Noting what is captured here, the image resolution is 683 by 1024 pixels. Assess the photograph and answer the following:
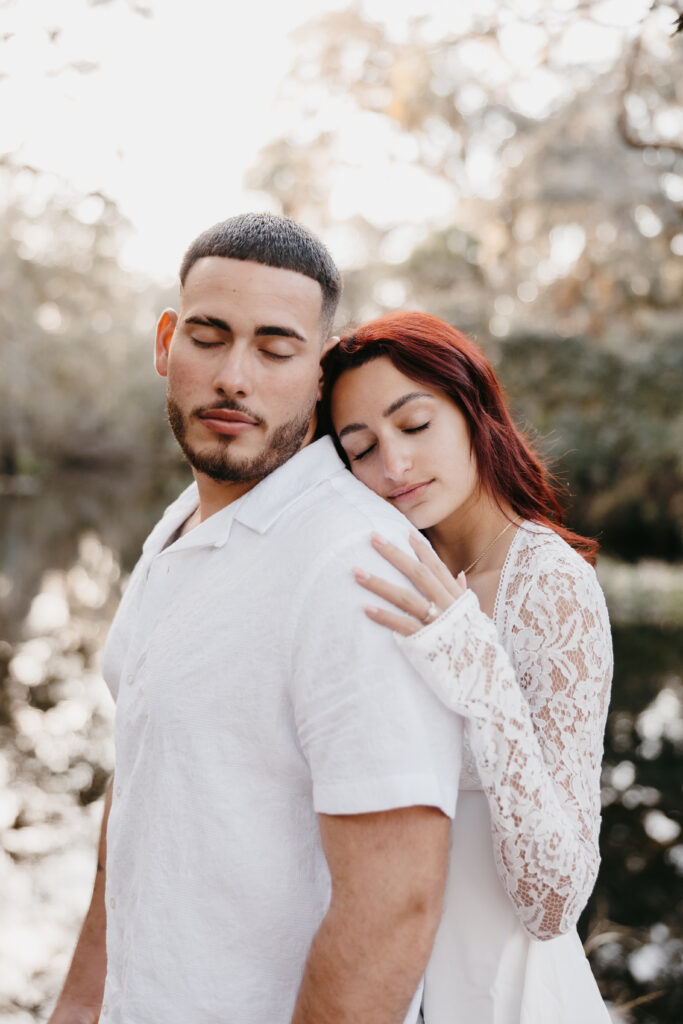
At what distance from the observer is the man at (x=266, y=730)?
4.63 ft

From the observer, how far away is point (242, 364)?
1.78 meters

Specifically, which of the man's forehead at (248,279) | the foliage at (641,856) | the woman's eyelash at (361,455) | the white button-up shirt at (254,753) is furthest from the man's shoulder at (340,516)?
the foliage at (641,856)

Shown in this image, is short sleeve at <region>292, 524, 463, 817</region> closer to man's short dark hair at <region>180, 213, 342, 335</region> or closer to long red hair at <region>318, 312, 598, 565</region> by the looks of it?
man's short dark hair at <region>180, 213, 342, 335</region>

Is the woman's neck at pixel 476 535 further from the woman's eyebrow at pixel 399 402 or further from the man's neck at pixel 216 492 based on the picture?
the man's neck at pixel 216 492

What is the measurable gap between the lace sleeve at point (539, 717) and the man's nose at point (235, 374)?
1.87 feet

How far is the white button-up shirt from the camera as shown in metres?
1.43

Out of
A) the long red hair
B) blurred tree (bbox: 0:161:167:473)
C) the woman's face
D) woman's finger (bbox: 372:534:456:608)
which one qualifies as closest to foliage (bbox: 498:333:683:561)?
blurred tree (bbox: 0:161:167:473)

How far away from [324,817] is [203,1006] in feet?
1.39

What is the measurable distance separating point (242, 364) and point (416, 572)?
0.53 meters

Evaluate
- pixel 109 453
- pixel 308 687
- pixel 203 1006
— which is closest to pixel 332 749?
pixel 308 687

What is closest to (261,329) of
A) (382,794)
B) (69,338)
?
(382,794)

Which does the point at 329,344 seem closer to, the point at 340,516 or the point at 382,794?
the point at 340,516

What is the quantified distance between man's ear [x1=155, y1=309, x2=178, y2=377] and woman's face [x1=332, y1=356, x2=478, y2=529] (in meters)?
0.41

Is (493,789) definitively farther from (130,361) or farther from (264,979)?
(130,361)
